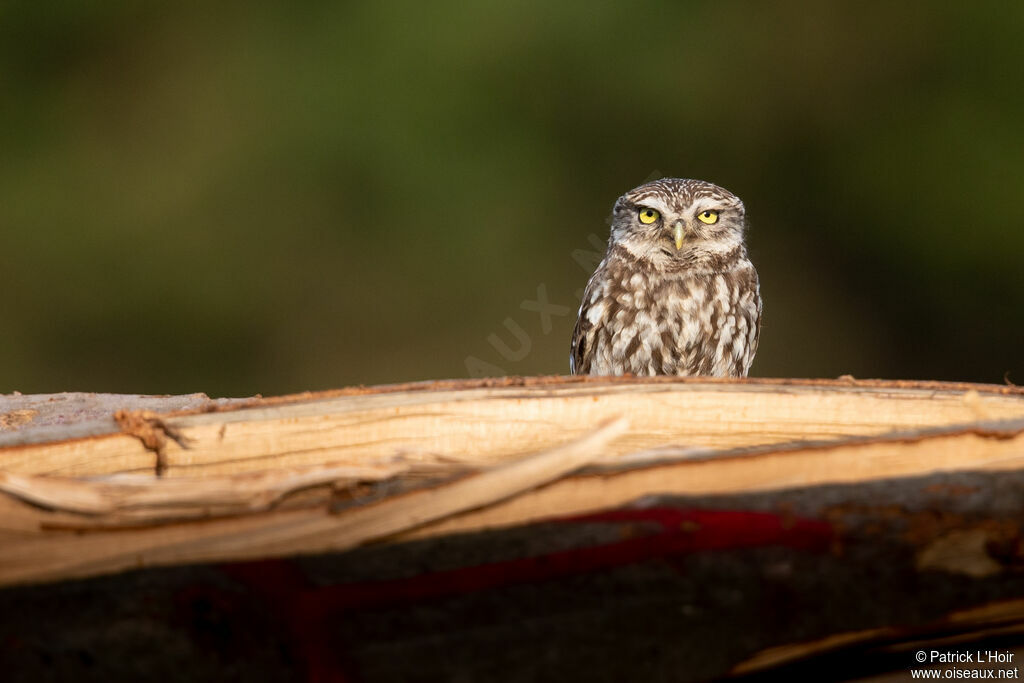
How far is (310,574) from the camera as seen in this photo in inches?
37.0

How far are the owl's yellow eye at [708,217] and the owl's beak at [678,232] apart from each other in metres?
0.08

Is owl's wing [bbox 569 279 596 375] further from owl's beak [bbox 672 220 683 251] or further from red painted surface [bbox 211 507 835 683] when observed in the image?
red painted surface [bbox 211 507 835 683]

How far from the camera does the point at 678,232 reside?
3072 mm

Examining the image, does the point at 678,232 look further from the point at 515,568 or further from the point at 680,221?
the point at 515,568

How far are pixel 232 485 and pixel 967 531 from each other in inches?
25.6

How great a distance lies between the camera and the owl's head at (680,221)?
10.2 feet

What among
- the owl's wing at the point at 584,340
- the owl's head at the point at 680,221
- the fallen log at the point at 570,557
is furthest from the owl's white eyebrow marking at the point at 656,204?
the fallen log at the point at 570,557

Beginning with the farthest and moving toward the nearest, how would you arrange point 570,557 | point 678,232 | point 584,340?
1. point 584,340
2. point 678,232
3. point 570,557

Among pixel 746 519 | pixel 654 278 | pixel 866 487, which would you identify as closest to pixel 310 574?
pixel 746 519

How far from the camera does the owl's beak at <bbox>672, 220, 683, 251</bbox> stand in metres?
3.06

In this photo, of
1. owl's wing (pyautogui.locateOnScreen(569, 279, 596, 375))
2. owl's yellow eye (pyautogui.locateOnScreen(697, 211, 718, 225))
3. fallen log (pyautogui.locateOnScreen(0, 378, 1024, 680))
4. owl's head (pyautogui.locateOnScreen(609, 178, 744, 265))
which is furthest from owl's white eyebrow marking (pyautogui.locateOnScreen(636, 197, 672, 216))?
fallen log (pyautogui.locateOnScreen(0, 378, 1024, 680))

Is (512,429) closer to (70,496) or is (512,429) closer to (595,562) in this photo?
(595,562)

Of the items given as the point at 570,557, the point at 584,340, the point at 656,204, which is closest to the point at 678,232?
the point at 656,204

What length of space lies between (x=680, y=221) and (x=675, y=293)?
8.2 inches
